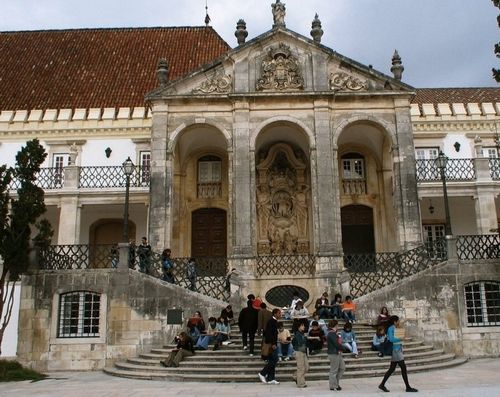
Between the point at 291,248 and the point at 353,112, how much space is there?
6030 millimetres

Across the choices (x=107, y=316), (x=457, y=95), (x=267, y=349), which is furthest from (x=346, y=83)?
(x=267, y=349)

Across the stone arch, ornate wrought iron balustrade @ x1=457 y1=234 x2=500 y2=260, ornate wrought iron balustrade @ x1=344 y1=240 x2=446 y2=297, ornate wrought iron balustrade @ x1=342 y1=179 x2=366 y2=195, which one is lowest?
ornate wrought iron balustrade @ x1=344 y1=240 x2=446 y2=297

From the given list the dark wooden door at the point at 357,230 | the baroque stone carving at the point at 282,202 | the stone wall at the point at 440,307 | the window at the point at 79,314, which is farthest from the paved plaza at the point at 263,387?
the baroque stone carving at the point at 282,202

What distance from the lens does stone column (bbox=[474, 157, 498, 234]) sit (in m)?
20.6

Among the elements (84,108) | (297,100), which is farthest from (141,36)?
(297,100)

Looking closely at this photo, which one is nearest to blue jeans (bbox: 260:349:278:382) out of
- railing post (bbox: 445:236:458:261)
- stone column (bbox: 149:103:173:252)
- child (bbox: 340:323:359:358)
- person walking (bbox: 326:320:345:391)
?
person walking (bbox: 326:320:345:391)

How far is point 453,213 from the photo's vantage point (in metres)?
23.5

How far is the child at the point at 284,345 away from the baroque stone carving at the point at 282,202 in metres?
9.16

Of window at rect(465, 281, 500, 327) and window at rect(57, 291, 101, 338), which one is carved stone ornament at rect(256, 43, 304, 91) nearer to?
window at rect(465, 281, 500, 327)

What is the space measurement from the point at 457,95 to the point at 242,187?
15917 millimetres

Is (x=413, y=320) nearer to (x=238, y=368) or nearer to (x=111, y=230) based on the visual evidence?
(x=238, y=368)

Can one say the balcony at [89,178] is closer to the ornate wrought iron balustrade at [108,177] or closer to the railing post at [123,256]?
the ornate wrought iron balustrade at [108,177]

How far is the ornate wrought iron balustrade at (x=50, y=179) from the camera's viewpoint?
22459mm

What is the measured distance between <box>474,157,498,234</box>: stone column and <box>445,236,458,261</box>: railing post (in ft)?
17.3
